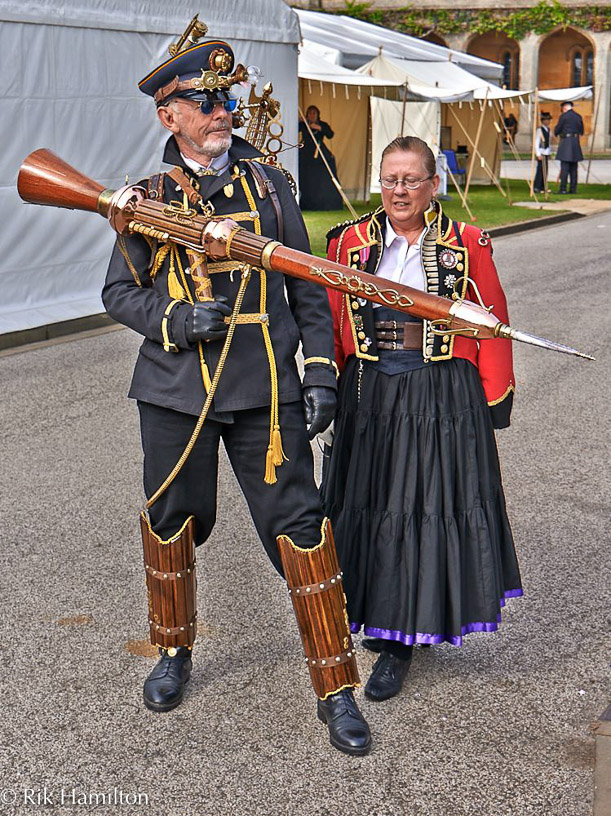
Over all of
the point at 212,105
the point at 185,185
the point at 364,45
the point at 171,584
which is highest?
the point at 364,45

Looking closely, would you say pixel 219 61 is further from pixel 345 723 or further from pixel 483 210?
pixel 483 210

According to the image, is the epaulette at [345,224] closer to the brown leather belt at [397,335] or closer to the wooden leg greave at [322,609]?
the brown leather belt at [397,335]

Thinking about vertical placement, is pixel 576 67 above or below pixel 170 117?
below

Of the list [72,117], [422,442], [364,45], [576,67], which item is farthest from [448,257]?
[576,67]

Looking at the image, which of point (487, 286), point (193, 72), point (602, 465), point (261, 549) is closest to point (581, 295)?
point (602, 465)

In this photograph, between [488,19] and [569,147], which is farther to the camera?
[488,19]

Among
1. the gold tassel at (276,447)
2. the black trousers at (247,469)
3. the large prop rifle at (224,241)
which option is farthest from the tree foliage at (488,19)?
the gold tassel at (276,447)

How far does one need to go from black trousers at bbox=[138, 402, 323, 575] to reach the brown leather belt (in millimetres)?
421

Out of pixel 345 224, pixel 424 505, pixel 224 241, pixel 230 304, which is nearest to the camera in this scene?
pixel 224 241

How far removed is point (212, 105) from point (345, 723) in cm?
188

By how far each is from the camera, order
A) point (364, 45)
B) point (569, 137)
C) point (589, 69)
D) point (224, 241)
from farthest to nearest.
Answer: point (589, 69), point (569, 137), point (364, 45), point (224, 241)

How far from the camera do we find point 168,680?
12.1 feet

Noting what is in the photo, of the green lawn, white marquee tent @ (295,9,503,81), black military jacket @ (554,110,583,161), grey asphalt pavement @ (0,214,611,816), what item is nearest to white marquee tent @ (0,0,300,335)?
the green lawn

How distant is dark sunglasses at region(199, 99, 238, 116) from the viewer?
3.19 metres
